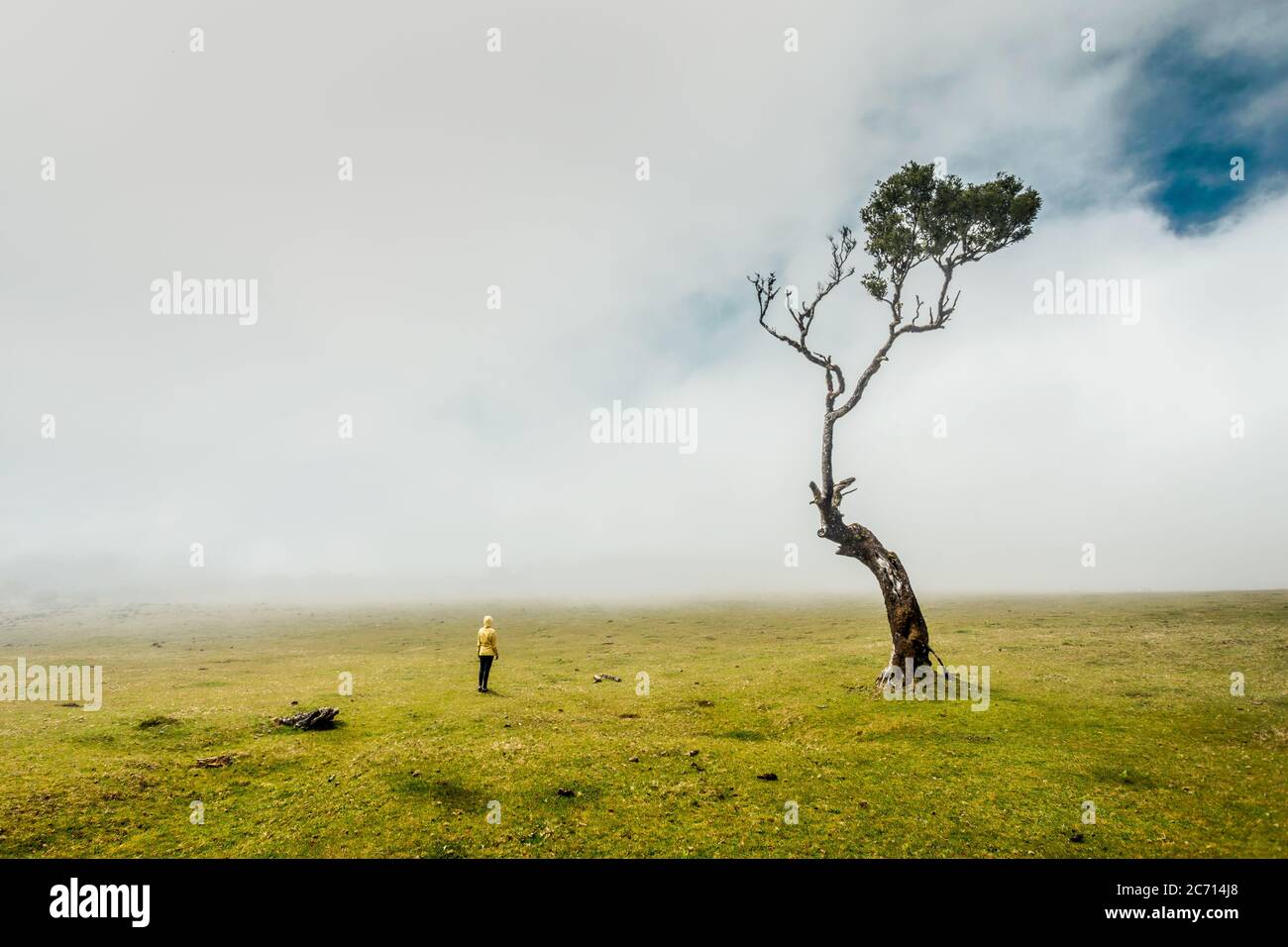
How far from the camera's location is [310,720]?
2120 cm

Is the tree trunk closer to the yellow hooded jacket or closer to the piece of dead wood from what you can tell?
the yellow hooded jacket

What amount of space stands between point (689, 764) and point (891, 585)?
14.4m

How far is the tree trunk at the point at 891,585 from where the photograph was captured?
25.1 metres

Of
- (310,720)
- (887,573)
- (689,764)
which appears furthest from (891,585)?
(310,720)

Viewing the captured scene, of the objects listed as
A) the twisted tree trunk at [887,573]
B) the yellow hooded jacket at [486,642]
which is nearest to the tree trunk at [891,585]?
the twisted tree trunk at [887,573]

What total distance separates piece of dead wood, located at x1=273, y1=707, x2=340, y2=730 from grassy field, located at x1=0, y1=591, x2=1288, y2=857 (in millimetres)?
496

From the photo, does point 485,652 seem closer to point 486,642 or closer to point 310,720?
point 486,642

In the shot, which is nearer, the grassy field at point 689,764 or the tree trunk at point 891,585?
the grassy field at point 689,764

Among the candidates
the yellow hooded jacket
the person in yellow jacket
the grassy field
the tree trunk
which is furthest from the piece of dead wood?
the tree trunk

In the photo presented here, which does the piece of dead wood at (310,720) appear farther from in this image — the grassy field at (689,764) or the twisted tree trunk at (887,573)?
the twisted tree trunk at (887,573)

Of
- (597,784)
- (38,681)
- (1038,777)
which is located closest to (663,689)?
(597,784)

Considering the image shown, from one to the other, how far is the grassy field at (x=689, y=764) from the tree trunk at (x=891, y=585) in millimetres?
2671
